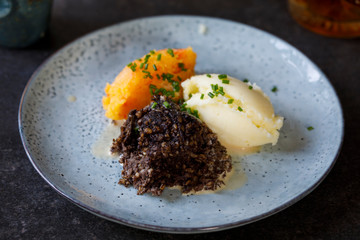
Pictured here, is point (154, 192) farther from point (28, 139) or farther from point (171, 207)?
point (28, 139)

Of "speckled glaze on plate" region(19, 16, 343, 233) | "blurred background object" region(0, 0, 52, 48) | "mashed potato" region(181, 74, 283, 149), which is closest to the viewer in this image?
"speckled glaze on plate" region(19, 16, 343, 233)

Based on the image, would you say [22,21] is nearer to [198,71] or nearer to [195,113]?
[198,71]

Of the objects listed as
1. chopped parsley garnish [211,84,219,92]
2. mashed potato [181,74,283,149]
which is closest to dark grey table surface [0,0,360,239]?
mashed potato [181,74,283,149]

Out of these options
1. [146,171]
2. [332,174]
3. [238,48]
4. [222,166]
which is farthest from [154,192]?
[238,48]

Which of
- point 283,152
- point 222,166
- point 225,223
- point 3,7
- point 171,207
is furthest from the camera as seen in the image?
point 3,7

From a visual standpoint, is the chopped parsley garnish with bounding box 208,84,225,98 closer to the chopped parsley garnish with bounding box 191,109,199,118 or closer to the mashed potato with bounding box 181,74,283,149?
the mashed potato with bounding box 181,74,283,149

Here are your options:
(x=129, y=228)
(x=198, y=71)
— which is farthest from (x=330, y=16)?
(x=129, y=228)

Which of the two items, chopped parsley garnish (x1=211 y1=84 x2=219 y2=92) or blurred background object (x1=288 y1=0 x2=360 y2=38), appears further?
blurred background object (x1=288 y1=0 x2=360 y2=38)
